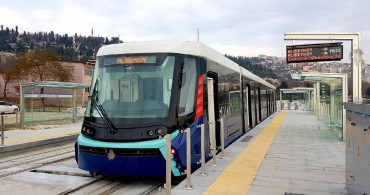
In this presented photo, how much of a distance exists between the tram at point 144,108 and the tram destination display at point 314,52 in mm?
7290

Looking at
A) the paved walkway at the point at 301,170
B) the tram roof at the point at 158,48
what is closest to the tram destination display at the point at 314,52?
the paved walkway at the point at 301,170

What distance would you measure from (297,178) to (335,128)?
8.50 m

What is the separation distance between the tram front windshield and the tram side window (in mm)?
310

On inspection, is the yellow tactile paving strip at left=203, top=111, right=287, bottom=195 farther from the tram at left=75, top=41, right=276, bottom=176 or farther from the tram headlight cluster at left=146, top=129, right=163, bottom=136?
the tram headlight cluster at left=146, top=129, right=163, bottom=136

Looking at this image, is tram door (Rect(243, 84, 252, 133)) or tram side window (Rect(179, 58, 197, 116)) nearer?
tram side window (Rect(179, 58, 197, 116))

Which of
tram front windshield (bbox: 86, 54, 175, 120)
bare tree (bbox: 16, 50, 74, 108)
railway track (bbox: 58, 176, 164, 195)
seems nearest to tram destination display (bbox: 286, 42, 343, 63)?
tram front windshield (bbox: 86, 54, 175, 120)

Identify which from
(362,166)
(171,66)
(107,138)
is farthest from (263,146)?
(362,166)

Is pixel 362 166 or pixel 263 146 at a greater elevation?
pixel 362 166

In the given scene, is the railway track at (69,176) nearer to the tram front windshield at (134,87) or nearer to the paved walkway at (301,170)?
the tram front windshield at (134,87)

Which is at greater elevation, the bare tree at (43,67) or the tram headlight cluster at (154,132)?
the bare tree at (43,67)

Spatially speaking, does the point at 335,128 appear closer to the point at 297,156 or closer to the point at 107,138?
the point at 297,156

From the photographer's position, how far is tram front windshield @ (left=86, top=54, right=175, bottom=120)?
21.7 ft

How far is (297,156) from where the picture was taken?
904 centimetres

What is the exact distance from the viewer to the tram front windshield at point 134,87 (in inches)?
260
